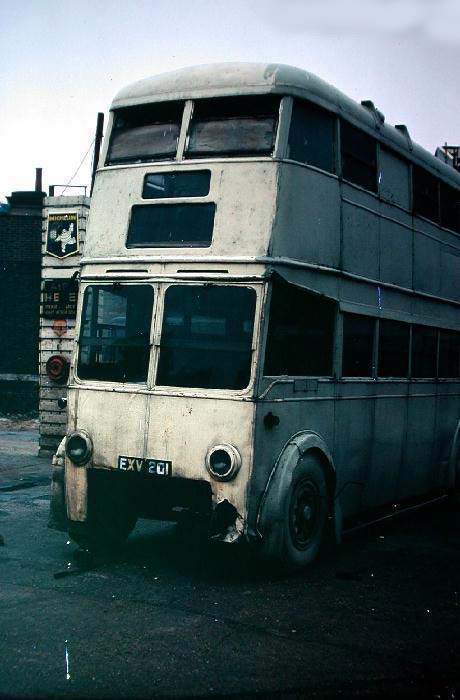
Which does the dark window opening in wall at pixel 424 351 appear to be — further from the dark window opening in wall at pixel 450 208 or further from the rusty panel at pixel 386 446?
the dark window opening in wall at pixel 450 208

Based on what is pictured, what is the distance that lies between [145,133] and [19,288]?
1946 cm

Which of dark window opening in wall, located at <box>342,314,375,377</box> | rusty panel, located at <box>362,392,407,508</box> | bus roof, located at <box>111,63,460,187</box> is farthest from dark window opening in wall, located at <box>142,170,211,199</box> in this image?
rusty panel, located at <box>362,392,407,508</box>

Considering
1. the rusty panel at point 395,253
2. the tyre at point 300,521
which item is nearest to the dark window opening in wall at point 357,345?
the rusty panel at point 395,253

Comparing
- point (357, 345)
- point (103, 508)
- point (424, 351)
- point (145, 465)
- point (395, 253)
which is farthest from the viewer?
point (424, 351)

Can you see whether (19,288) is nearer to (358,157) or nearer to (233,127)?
(358,157)

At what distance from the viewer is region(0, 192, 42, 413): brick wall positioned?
2620cm

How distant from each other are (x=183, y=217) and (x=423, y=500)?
5886mm

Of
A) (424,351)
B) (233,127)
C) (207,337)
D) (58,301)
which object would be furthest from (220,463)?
(58,301)

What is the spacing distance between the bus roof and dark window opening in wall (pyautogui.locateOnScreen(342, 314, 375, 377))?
2051mm

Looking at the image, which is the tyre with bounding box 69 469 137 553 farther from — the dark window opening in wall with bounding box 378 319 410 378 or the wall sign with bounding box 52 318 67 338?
the wall sign with bounding box 52 318 67 338

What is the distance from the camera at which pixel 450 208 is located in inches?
456

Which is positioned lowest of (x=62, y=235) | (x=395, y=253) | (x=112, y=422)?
(x=112, y=422)

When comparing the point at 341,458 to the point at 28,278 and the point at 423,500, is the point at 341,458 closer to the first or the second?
the point at 423,500

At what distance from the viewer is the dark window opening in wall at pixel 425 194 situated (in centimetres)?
1031
